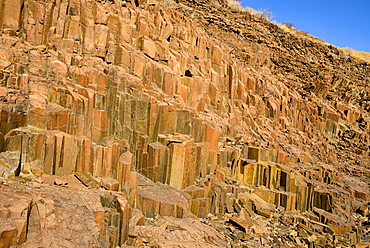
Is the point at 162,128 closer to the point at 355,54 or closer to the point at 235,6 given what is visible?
the point at 235,6

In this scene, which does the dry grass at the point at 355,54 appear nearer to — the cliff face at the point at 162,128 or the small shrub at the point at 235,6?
the small shrub at the point at 235,6

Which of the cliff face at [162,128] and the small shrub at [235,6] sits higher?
the small shrub at [235,6]

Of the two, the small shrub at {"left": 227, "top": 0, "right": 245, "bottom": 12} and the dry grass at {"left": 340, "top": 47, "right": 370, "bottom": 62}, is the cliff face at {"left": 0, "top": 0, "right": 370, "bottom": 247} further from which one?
the dry grass at {"left": 340, "top": 47, "right": 370, "bottom": 62}

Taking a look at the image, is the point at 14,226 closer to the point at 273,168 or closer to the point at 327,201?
the point at 273,168

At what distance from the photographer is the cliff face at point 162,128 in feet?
28.3

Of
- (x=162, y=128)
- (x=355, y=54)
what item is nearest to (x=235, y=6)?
(x=355, y=54)

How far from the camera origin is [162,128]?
43.1ft

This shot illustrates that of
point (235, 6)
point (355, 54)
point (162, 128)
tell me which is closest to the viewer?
point (162, 128)

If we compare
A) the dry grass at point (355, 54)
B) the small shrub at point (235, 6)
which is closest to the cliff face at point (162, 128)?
the small shrub at point (235, 6)

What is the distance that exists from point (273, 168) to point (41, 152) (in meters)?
12.4

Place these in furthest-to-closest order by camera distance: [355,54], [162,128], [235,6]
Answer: [355,54], [235,6], [162,128]

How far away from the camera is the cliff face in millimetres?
8633

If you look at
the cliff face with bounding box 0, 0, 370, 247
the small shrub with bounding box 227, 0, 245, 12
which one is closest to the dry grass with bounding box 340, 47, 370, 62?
the small shrub with bounding box 227, 0, 245, 12

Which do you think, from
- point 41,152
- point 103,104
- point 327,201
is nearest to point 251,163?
point 327,201
